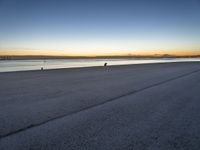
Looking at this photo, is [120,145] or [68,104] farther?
[68,104]

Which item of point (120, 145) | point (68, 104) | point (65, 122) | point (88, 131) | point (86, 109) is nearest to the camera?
point (120, 145)

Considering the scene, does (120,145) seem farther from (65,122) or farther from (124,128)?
(65,122)

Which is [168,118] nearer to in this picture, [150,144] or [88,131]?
[150,144]

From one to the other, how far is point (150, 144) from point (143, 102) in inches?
99.6

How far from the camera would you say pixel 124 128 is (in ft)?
10.4

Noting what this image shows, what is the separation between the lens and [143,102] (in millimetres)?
5039

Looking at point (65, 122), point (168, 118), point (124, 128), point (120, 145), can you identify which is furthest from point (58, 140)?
point (168, 118)

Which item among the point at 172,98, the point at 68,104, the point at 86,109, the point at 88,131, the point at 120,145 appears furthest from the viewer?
the point at 172,98

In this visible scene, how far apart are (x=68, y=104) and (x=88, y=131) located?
1898 mm

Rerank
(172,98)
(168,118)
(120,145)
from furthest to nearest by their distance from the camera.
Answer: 1. (172,98)
2. (168,118)
3. (120,145)

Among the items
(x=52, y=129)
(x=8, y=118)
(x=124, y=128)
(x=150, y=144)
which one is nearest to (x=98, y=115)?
(x=124, y=128)

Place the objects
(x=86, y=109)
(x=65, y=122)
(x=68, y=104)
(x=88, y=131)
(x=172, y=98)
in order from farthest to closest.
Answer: (x=172, y=98) → (x=68, y=104) → (x=86, y=109) → (x=65, y=122) → (x=88, y=131)

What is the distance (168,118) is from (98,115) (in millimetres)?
1636

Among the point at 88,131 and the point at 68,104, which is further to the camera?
the point at 68,104
